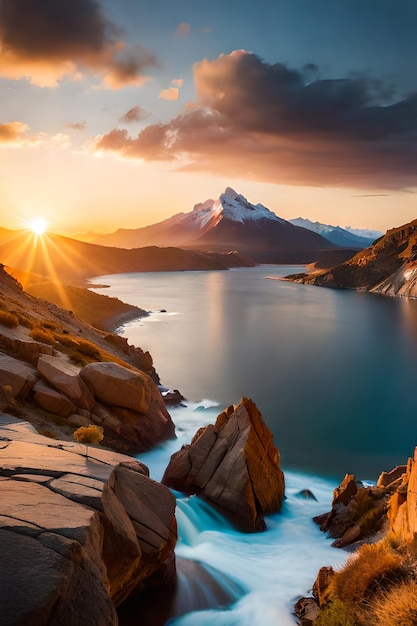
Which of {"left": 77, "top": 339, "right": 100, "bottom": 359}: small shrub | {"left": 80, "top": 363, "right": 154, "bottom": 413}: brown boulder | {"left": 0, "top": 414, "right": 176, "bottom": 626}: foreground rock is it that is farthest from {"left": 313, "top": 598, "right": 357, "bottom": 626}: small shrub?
{"left": 77, "top": 339, "right": 100, "bottom": 359}: small shrub

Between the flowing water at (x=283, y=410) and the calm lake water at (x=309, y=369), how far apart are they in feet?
0.43

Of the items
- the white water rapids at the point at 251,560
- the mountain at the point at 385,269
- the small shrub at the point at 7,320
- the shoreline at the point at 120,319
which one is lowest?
the white water rapids at the point at 251,560

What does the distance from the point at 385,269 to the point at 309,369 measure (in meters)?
103

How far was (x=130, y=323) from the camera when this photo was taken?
72.7m

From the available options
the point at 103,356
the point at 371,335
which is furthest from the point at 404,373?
the point at 103,356

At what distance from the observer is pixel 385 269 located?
139125 mm

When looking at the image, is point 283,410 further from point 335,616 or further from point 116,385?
point 335,616

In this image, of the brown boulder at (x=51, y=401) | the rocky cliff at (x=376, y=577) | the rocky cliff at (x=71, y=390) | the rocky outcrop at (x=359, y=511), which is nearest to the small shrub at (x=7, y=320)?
the rocky cliff at (x=71, y=390)

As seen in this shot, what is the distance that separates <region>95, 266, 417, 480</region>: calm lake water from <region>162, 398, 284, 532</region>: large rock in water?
20.7 feet

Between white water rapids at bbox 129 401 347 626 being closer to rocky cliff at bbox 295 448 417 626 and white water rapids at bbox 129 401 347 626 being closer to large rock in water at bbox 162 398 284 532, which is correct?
large rock in water at bbox 162 398 284 532

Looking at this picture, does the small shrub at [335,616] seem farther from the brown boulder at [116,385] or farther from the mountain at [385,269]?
the mountain at [385,269]

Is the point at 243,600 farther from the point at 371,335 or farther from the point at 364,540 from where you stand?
the point at 371,335

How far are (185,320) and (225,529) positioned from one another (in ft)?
207

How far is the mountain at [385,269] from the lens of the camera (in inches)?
4852
